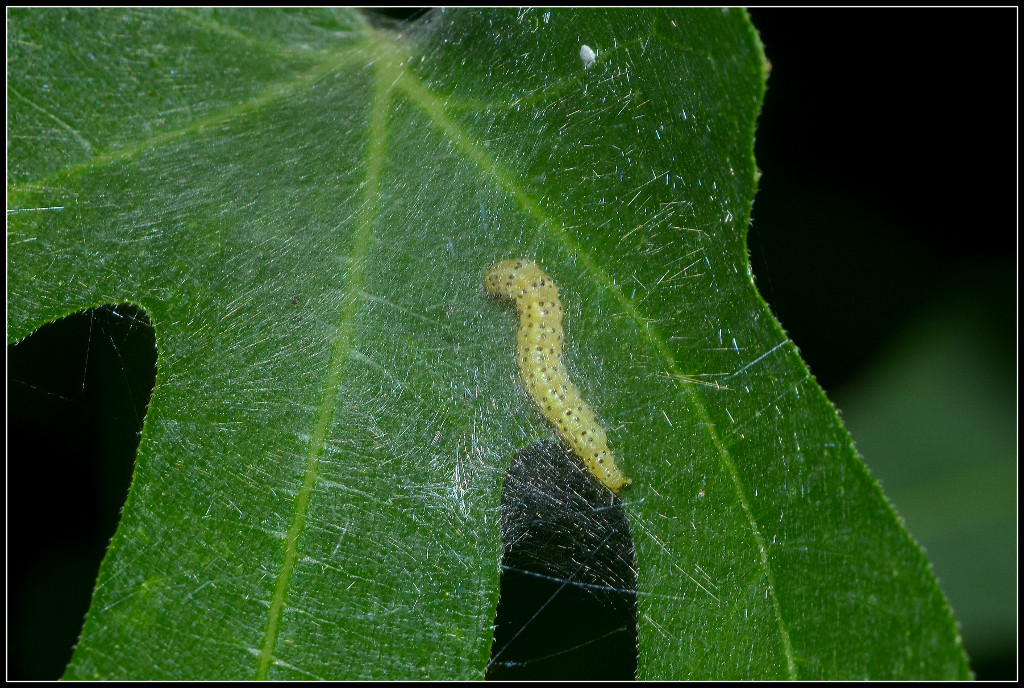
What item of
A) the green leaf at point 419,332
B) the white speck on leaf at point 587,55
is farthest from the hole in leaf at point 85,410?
the white speck on leaf at point 587,55

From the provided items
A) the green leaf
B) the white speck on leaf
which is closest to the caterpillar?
the green leaf

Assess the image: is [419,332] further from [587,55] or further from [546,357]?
[587,55]

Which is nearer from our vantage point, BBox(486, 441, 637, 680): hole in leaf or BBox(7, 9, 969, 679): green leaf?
BBox(7, 9, 969, 679): green leaf

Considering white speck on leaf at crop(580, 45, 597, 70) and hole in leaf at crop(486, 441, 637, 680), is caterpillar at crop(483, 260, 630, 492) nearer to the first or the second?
hole in leaf at crop(486, 441, 637, 680)

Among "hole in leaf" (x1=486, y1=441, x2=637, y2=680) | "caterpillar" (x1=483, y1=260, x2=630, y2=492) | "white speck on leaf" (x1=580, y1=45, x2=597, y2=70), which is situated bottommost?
"hole in leaf" (x1=486, y1=441, x2=637, y2=680)

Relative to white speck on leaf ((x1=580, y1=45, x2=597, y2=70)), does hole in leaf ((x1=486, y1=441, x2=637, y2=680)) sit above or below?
below

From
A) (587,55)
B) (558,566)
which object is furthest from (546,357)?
(587,55)
